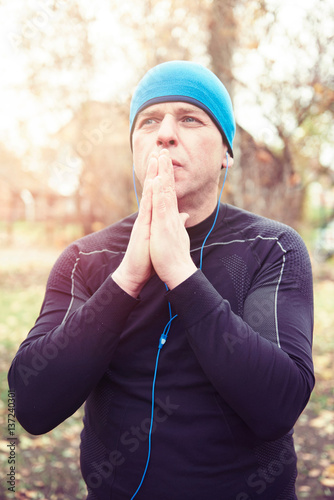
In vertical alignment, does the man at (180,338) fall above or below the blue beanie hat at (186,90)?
below

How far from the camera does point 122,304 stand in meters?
1.65

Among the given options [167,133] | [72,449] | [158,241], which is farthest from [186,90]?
[72,449]

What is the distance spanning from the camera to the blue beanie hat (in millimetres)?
1961

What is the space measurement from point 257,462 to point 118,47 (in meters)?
6.96

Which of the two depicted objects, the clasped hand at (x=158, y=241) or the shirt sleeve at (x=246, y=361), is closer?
the shirt sleeve at (x=246, y=361)

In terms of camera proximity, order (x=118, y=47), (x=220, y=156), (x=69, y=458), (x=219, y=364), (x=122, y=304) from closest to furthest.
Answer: (x=219, y=364) → (x=122, y=304) → (x=220, y=156) → (x=69, y=458) → (x=118, y=47)

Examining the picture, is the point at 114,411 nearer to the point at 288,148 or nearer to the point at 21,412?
the point at 21,412

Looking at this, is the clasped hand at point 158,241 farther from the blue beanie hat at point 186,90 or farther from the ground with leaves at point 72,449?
the ground with leaves at point 72,449

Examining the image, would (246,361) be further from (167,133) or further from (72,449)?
(72,449)

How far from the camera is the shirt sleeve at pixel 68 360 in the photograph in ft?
5.42

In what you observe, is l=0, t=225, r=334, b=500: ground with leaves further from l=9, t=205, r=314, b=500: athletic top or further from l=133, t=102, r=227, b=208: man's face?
l=133, t=102, r=227, b=208: man's face

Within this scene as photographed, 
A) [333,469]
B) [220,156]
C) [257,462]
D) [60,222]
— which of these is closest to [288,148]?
[333,469]

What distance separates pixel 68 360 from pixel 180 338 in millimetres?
459

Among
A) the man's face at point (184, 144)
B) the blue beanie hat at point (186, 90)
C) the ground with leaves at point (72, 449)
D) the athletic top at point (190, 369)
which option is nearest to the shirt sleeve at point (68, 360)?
the athletic top at point (190, 369)
